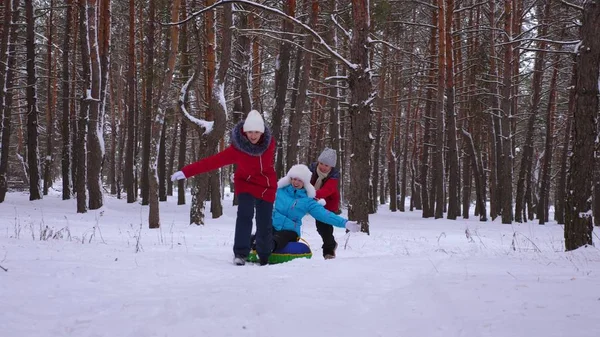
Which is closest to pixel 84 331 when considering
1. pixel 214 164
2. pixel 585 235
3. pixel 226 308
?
pixel 226 308

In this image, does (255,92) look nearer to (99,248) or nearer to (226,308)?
(99,248)

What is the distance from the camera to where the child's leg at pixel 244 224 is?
511cm

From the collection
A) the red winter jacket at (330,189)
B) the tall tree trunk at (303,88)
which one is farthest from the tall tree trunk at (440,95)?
the red winter jacket at (330,189)

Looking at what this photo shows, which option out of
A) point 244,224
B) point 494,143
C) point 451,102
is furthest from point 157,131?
point 494,143

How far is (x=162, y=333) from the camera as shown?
8.43 ft

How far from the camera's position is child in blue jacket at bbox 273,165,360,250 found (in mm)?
5551

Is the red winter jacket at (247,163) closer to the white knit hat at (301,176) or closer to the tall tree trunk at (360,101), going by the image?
the white knit hat at (301,176)

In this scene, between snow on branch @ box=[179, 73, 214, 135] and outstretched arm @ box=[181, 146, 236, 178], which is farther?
snow on branch @ box=[179, 73, 214, 135]

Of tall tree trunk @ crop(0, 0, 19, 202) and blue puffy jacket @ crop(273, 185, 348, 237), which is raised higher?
tall tree trunk @ crop(0, 0, 19, 202)

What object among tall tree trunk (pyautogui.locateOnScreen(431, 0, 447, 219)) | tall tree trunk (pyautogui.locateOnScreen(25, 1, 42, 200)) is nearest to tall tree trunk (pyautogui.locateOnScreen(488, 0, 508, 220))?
tall tree trunk (pyautogui.locateOnScreen(431, 0, 447, 219))

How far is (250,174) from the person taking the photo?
506 centimetres

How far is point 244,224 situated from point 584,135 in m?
4.64

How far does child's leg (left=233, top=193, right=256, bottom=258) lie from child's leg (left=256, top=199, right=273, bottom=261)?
0.09 m

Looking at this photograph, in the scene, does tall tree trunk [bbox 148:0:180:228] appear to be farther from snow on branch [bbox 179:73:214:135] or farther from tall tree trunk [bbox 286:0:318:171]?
tall tree trunk [bbox 286:0:318:171]
